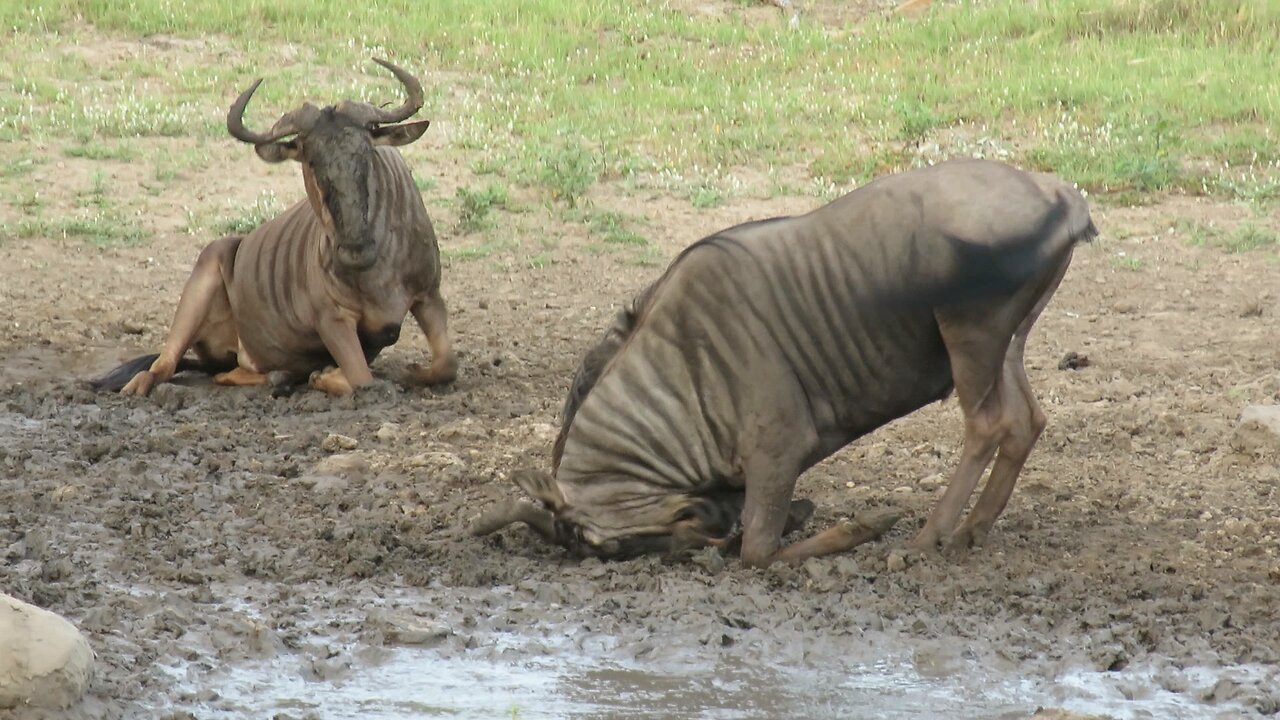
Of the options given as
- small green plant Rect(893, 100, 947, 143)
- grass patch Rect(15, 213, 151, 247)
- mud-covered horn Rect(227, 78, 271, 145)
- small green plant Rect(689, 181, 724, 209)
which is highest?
mud-covered horn Rect(227, 78, 271, 145)

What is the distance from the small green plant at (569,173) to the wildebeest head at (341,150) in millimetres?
3232

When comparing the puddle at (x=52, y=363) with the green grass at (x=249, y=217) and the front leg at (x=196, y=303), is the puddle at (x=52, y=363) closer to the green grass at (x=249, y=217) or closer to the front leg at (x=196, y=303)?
the front leg at (x=196, y=303)

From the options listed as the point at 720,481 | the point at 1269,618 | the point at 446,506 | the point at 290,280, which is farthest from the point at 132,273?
the point at 1269,618

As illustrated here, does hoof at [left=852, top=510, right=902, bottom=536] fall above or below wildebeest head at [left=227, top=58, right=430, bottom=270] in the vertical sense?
below

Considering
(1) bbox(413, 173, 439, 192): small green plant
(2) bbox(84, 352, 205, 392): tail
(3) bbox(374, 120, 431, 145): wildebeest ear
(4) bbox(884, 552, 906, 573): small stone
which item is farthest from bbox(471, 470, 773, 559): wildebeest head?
(1) bbox(413, 173, 439, 192): small green plant

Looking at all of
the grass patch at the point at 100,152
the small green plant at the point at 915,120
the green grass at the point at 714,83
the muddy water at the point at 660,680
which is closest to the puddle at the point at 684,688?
the muddy water at the point at 660,680

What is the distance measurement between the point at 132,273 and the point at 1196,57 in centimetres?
747

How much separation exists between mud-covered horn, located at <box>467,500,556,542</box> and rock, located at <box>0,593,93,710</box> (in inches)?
66.0

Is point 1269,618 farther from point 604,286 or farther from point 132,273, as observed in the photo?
point 132,273

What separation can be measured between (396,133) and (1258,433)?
3.87 meters

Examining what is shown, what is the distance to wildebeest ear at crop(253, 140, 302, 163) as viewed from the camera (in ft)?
26.5

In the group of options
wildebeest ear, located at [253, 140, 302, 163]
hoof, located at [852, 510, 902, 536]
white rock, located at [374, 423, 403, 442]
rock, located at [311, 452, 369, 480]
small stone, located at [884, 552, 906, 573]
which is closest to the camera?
small stone, located at [884, 552, 906, 573]

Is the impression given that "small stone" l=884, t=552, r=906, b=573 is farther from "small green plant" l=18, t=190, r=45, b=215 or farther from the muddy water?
"small green plant" l=18, t=190, r=45, b=215

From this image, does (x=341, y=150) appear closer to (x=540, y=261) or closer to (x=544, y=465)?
(x=544, y=465)
